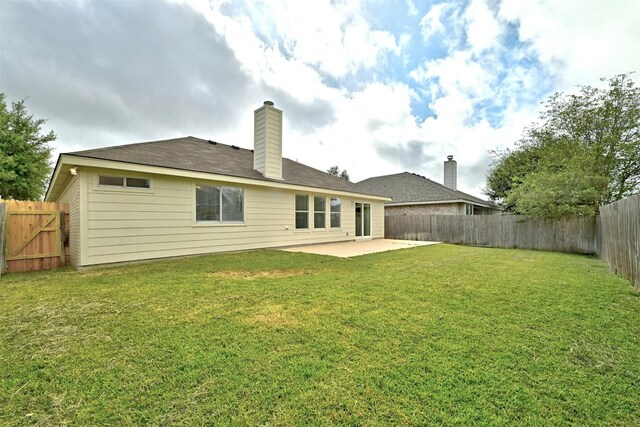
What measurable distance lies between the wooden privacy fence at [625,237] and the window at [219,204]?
29.9ft

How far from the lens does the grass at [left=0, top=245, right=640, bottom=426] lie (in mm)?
1716

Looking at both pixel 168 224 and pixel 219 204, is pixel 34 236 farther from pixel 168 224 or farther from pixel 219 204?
pixel 219 204

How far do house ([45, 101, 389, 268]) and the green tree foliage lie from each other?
797 centimetres

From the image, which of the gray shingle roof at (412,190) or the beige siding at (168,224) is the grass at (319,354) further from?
the gray shingle roof at (412,190)

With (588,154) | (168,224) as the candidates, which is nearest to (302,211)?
(168,224)

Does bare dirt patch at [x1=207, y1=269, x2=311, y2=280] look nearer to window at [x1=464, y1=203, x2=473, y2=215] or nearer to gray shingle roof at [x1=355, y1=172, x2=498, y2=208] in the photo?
gray shingle roof at [x1=355, y1=172, x2=498, y2=208]

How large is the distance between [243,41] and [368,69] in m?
5.56

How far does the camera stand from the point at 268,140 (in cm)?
1020

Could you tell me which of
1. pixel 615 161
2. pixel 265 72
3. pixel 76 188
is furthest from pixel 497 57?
pixel 76 188

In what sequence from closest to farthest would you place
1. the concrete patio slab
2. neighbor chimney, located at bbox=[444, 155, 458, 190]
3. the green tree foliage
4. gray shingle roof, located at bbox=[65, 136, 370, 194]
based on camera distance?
gray shingle roof, located at bbox=[65, 136, 370, 194], the concrete patio slab, the green tree foliage, neighbor chimney, located at bbox=[444, 155, 458, 190]

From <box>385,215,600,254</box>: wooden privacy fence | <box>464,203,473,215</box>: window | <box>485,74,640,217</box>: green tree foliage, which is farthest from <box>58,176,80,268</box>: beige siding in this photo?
<box>464,203,473,215</box>: window

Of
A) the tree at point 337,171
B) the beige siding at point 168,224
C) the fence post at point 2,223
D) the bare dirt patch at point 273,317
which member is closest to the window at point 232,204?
the beige siding at point 168,224

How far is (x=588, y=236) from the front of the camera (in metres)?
10.7

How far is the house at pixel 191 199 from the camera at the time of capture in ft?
20.5
